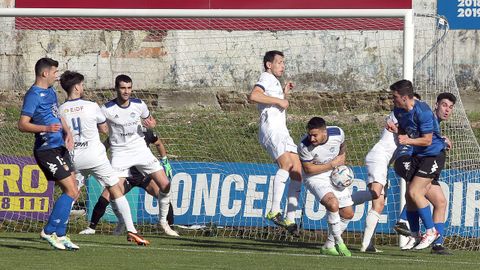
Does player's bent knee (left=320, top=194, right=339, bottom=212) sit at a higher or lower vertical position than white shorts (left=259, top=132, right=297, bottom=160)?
lower

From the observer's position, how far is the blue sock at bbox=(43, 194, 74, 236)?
12742 millimetres

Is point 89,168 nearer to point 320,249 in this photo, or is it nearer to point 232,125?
point 320,249

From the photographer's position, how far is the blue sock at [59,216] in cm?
1274

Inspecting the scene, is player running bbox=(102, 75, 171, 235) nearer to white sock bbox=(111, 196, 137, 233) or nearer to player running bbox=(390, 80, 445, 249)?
white sock bbox=(111, 196, 137, 233)

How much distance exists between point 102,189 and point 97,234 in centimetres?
78

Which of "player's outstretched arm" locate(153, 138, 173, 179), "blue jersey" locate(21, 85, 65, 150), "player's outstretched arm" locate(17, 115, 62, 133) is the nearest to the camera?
"player's outstretched arm" locate(17, 115, 62, 133)

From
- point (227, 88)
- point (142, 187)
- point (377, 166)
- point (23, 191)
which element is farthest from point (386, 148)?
point (23, 191)

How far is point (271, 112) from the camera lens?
→ 47.3 ft

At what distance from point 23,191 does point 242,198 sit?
2.83 m

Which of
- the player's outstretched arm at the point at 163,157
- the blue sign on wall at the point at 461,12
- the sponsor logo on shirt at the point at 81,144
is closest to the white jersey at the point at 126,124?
the player's outstretched arm at the point at 163,157

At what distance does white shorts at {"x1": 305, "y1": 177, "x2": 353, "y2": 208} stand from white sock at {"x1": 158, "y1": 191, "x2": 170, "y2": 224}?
268 cm

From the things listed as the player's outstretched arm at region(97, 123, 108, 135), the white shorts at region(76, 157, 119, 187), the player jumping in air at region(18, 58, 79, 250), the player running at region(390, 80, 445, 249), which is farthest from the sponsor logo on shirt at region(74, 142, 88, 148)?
the player running at region(390, 80, 445, 249)

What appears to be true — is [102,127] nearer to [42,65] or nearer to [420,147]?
[42,65]

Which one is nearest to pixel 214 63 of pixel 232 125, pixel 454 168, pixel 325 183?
pixel 232 125
